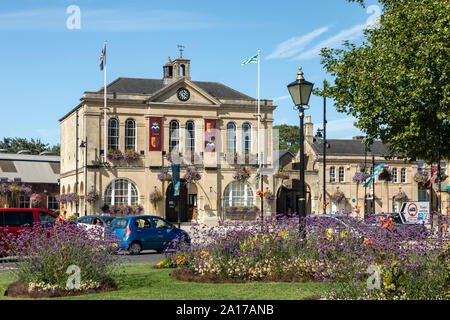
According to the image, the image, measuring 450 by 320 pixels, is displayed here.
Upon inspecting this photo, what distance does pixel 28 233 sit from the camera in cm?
1234

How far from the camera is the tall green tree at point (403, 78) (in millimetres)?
24844

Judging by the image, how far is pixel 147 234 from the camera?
23781 mm

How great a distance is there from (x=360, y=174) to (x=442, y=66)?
37126mm

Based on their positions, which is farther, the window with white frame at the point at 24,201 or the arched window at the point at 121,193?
the window with white frame at the point at 24,201

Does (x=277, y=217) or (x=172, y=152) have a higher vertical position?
(x=172, y=152)

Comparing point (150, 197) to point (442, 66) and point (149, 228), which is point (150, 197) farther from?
point (442, 66)

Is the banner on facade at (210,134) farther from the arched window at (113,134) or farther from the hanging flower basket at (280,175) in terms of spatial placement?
the arched window at (113,134)

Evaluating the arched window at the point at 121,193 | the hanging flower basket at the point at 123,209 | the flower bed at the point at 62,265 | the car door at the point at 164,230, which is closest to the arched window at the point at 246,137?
the arched window at the point at 121,193

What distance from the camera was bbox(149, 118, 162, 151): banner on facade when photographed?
4906cm

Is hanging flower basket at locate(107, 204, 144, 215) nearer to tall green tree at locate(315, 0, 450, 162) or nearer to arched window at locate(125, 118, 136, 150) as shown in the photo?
arched window at locate(125, 118, 136, 150)

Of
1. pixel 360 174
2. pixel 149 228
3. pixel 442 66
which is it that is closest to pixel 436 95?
pixel 442 66

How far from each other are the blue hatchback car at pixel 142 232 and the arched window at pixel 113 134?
81.5 ft

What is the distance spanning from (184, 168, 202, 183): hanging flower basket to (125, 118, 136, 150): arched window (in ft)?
16.7

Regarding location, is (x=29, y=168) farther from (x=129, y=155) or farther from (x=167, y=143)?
(x=167, y=143)
